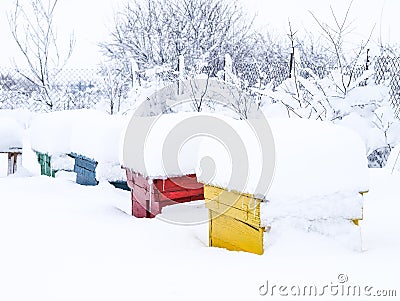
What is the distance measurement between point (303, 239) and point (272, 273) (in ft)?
1.27

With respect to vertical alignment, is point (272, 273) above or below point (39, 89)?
below

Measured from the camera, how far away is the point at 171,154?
372 centimetres

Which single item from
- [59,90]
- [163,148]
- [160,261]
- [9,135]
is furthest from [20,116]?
[160,261]

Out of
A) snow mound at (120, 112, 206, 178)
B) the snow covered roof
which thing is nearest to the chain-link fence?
snow mound at (120, 112, 206, 178)

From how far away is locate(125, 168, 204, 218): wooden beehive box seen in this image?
12.1ft

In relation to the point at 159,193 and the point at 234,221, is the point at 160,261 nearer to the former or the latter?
the point at 234,221

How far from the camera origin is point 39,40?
35.2 feet

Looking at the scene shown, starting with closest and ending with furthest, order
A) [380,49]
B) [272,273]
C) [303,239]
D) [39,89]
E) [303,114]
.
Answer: [272,273]
[303,239]
[303,114]
[380,49]
[39,89]

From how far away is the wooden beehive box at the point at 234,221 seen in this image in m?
2.53

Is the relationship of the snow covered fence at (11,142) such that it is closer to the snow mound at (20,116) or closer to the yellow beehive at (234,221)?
the snow mound at (20,116)

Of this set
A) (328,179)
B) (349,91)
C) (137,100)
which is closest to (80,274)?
(328,179)

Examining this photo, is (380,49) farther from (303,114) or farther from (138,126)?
(138,126)

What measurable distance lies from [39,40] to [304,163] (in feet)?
31.7

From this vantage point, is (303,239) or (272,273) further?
(303,239)
